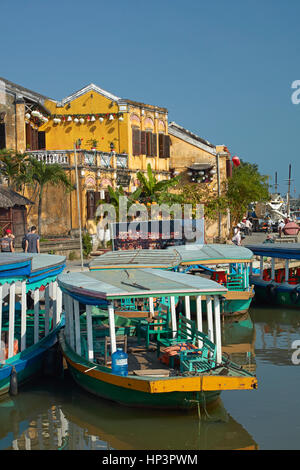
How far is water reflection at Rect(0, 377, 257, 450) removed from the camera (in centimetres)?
1017

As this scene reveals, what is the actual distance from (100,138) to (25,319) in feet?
75.3

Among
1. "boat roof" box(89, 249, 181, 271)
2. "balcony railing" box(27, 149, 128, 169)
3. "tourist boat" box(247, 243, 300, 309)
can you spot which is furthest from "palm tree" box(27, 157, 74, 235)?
"boat roof" box(89, 249, 181, 271)

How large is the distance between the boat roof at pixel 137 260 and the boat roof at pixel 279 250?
4.89 meters

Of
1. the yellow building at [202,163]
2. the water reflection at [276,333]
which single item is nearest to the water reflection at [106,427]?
the water reflection at [276,333]

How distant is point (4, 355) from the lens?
40.2 ft

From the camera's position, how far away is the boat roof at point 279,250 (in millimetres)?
21331

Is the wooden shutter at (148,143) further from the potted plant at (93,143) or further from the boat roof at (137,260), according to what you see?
the boat roof at (137,260)

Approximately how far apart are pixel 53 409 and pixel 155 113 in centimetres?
2708

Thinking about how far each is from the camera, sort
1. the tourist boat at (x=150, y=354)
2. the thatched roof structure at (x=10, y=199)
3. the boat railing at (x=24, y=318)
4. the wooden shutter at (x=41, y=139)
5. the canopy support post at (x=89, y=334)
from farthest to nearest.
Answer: the wooden shutter at (x=41, y=139) → the thatched roof structure at (x=10, y=199) → the boat railing at (x=24, y=318) → the canopy support post at (x=89, y=334) → the tourist boat at (x=150, y=354)

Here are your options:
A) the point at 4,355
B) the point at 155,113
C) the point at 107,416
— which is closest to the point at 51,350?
the point at 4,355

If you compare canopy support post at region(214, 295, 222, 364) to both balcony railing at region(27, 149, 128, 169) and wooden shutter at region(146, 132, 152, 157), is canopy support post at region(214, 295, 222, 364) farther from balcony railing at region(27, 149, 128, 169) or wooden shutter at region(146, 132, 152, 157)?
wooden shutter at region(146, 132, 152, 157)

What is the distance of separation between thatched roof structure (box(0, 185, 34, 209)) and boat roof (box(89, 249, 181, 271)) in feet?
27.7

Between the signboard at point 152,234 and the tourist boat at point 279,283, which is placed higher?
the signboard at point 152,234

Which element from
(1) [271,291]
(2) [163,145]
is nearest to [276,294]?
(1) [271,291]
